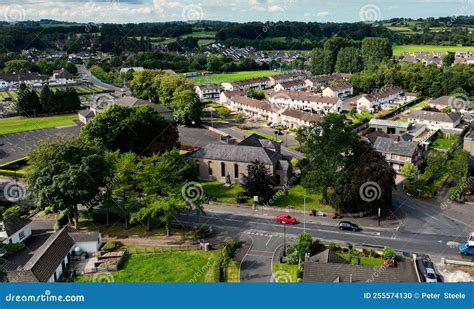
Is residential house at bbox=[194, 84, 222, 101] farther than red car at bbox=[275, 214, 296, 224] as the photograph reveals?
Yes

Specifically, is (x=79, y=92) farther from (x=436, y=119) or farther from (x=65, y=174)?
(x=436, y=119)

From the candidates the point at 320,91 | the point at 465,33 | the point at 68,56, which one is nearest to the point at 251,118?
the point at 320,91

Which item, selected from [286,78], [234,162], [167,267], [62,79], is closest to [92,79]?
[62,79]

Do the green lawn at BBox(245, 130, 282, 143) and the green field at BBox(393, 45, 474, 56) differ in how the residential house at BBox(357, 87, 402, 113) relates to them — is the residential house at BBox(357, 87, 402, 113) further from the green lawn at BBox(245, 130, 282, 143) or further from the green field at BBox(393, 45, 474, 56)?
the green field at BBox(393, 45, 474, 56)

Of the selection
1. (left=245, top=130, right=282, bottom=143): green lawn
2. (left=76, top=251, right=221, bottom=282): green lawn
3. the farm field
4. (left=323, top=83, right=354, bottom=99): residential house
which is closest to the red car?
(left=76, top=251, right=221, bottom=282): green lawn

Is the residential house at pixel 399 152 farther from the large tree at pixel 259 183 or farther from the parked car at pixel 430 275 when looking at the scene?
the parked car at pixel 430 275
